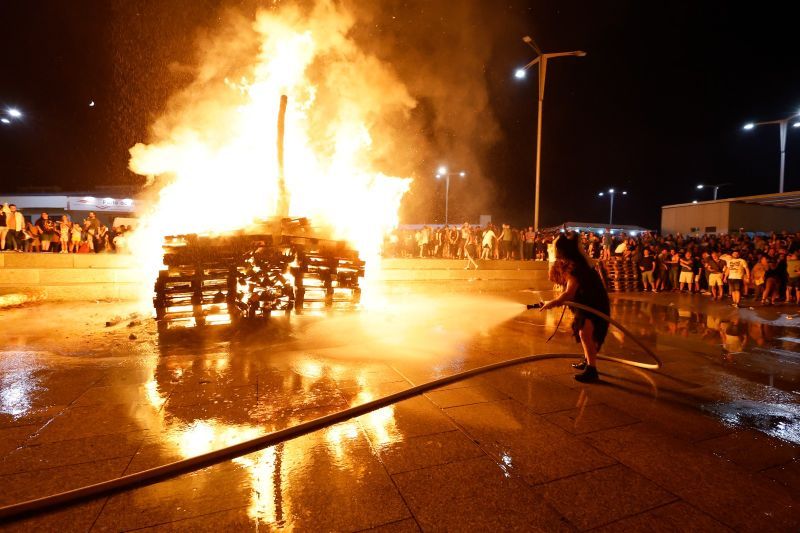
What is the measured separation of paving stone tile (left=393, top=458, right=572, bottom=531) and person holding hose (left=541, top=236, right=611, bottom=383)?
248cm

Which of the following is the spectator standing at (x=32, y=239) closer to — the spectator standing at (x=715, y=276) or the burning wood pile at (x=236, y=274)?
the burning wood pile at (x=236, y=274)

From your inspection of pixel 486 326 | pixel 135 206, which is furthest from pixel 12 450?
pixel 135 206

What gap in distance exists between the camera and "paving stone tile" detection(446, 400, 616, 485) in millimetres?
2930

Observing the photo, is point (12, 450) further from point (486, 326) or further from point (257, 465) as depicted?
point (486, 326)

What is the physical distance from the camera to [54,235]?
46.1ft

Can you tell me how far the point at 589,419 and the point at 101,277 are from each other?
13.2 metres

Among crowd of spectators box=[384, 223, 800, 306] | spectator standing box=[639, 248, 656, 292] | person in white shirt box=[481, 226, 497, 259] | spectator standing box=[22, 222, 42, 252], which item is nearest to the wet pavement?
crowd of spectators box=[384, 223, 800, 306]

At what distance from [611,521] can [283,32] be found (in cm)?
1197

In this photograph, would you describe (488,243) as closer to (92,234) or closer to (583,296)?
(583,296)

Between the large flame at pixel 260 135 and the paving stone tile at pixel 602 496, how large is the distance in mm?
8030

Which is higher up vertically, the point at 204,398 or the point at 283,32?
the point at 283,32

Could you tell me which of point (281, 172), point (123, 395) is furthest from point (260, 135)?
point (123, 395)

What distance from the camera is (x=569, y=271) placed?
199 inches

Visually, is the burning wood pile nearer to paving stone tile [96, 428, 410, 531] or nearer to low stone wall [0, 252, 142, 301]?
low stone wall [0, 252, 142, 301]
